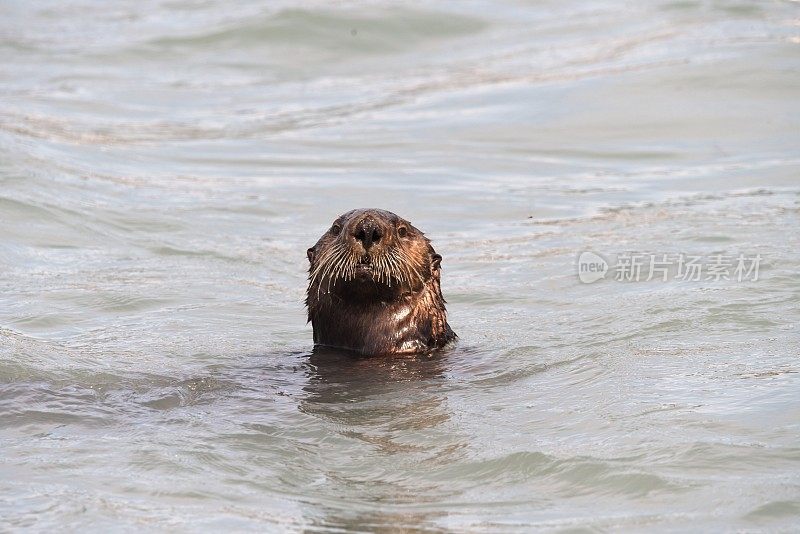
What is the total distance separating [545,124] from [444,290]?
16.7 feet

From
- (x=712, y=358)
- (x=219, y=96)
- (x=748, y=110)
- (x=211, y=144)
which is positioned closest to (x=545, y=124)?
(x=748, y=110)

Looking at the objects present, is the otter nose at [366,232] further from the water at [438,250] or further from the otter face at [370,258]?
the water at [438,250]

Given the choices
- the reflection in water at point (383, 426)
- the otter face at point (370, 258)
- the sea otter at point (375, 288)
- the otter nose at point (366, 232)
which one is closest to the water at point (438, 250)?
the reflection in water at point (383, 426)

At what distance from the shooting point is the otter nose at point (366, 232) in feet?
19.6

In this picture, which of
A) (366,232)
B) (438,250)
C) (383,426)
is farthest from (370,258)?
(438,250)

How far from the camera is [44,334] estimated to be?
7.32m

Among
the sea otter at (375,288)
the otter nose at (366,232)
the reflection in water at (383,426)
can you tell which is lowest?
the reflection in water at (383,426)

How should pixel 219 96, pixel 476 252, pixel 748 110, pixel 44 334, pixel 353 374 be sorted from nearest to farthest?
pixel 353 374, pixel 44 334, pixel 476 252, pixel 748 110, pixel 219 96

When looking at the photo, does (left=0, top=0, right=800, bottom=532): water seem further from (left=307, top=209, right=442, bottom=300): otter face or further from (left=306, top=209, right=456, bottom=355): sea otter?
(left=307, top=209, right=442, bottom=300): otter face

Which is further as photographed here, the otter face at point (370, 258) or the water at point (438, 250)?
the otter face at point (370, 258)

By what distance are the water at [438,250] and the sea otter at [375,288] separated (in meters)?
0.14

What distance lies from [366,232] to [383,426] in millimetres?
980

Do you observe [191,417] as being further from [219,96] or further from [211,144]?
[219,96]

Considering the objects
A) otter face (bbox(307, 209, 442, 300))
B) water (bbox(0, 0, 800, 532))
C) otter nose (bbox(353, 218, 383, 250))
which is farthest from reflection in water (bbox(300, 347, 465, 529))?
otter nose (bbox(353, 218, 383, 250))
